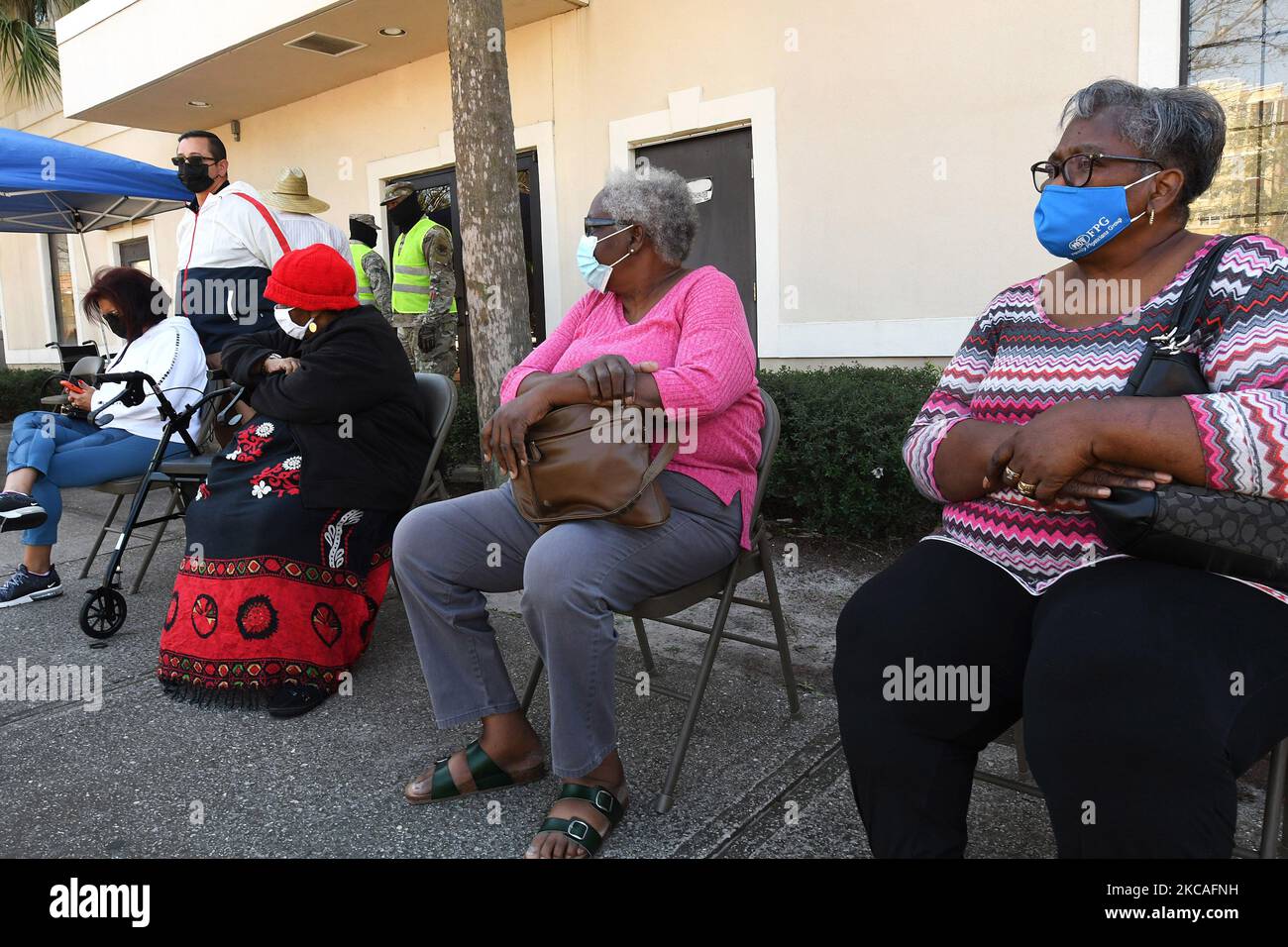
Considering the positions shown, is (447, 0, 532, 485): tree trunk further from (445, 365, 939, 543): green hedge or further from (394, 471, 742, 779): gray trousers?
(394, 471, 742, 779): gray trousers

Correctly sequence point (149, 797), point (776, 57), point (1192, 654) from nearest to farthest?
point (1192, 654)
point (149, 797)
point (776, 57)

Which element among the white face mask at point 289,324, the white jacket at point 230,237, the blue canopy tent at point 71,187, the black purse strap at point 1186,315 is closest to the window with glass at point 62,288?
the blue canopy tent at point 71,187

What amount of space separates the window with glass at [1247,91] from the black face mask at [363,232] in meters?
5.96

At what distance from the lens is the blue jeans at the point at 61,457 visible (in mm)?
4160

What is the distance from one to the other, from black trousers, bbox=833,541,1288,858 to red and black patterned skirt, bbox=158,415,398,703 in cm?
202

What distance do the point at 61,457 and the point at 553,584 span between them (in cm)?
318

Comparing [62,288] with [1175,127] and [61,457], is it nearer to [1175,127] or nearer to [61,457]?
[61,457]

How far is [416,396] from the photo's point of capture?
3.53 metres

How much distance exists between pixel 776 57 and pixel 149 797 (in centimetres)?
551

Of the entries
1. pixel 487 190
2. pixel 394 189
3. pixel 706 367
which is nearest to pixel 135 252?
pixel 394 189

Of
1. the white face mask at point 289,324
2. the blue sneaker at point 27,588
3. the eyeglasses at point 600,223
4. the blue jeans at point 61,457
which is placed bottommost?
the blue sneaker at point 27,588

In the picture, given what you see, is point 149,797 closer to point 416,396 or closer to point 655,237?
point 416,396

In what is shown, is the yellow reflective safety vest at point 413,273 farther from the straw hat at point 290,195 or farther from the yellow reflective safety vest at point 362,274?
the straw hat at point 290,195
